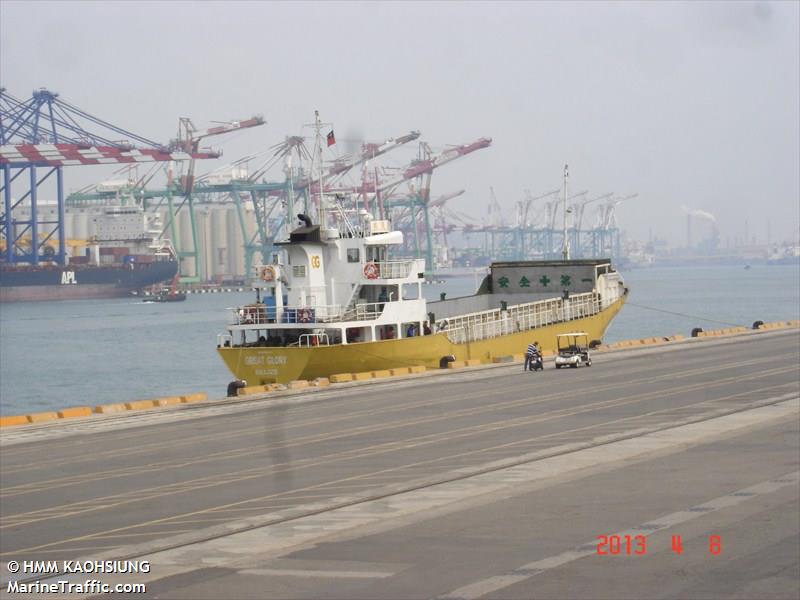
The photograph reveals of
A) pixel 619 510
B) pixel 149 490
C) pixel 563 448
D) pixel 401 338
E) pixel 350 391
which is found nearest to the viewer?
pixel 619 510

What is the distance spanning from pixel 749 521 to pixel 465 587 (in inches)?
212

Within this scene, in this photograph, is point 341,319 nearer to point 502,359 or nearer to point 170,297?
point 502,359

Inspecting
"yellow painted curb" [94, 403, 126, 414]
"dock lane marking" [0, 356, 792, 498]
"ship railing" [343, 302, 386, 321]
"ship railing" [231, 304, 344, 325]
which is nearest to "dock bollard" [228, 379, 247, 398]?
"yellow painted curb" [94, 403, 126, 414]

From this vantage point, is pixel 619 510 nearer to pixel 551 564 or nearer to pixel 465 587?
pixel 551 564

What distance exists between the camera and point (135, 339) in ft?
374

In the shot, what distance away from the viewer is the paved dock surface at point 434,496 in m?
14.9

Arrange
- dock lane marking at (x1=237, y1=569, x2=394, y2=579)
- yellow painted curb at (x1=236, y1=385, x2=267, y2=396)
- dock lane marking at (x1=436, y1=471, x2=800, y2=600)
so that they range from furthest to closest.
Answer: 1. yellow painted curb at (x1=236, y1=385, x2=267, y2=396)
2. dock lane marking at (x1=237, y1=569, x2=394, y2=579)
3. dock lane marking at (x1=436, y1=471, x2=800, y2=600)

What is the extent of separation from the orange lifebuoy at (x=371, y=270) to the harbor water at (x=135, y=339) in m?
18.6

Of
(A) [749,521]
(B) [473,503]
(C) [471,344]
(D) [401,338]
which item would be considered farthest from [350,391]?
(A) [749,521]

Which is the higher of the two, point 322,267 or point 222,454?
point 322,267

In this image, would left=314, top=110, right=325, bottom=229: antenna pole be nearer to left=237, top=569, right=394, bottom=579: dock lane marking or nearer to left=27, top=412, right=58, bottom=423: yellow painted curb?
left=27, top=412, right=58, bottom=423: yellow painted curb

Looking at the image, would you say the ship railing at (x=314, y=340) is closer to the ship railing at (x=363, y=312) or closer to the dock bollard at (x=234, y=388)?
the ship railing at (x=363, y=312)

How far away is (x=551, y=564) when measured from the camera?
1527 cm

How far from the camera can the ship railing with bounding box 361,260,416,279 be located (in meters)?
52.4
